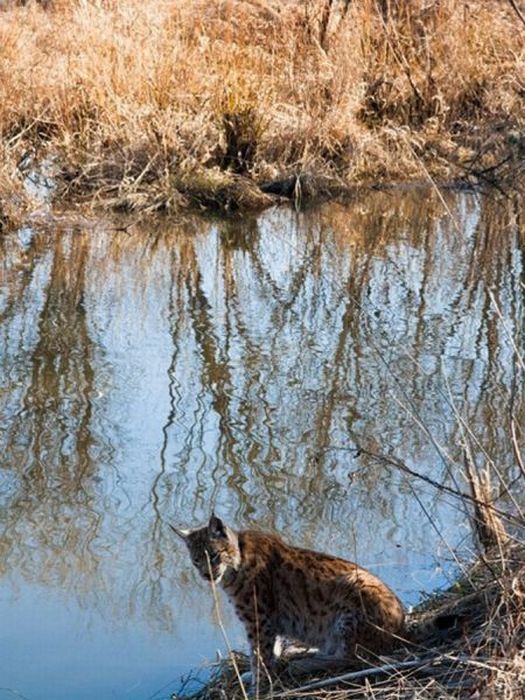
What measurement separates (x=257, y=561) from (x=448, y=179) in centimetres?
1131

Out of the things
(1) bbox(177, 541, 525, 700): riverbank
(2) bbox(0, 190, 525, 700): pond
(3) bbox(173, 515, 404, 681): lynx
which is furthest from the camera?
(2) bbox(0, 190, 525, 700): pond

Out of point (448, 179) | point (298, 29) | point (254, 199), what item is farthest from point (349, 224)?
point (298, 29)

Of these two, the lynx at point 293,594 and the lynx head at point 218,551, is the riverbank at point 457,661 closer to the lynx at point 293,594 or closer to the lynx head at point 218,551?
the lynx at point 293,594

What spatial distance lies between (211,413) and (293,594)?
129 inches

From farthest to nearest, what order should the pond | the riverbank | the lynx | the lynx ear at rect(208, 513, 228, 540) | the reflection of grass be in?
1. the reflection of grass
2. the pond
3. the lynx ear at rect(208, 513, 228, 540)
4. the lynx
5. the riverbank

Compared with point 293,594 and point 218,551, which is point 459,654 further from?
point 218,551

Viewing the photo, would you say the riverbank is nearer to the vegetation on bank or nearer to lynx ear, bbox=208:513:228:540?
the vegetation on bank

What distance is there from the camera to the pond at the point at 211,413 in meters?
5.75

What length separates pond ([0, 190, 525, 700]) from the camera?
5.75 meters

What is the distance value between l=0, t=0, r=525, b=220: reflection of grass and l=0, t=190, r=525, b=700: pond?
4.52ft

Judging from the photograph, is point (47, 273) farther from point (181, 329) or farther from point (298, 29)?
point (298, 29)

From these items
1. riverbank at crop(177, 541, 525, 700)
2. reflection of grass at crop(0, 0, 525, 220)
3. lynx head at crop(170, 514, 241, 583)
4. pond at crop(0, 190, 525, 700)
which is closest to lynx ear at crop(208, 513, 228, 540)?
lynx head at crop(170, 514, 241, 583)

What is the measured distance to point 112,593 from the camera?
5930 millimetres

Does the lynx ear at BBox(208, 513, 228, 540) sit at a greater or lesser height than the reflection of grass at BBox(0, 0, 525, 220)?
lesser
